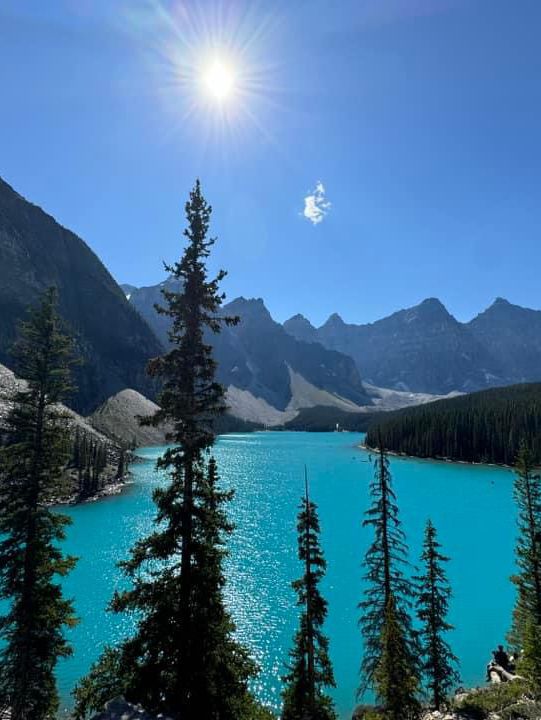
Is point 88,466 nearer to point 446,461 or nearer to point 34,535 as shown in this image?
point 34,535

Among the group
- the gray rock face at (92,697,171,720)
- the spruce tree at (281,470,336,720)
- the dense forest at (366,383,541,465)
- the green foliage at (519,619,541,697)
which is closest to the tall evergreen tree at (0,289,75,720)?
the gray rock face at (92,697,171,720)

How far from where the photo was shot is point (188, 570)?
1424 centimetres

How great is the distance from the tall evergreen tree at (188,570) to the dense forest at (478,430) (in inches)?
5323

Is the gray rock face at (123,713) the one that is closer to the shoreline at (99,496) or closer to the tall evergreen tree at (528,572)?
the tall evergreen tree at (528,572)

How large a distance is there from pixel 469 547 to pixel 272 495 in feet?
134

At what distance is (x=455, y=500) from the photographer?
292 ft

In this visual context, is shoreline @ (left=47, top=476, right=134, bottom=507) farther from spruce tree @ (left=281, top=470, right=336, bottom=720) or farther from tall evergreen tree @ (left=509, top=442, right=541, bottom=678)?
tall evergreen tree @ (left=509, top=442, right=541, bottom=678)

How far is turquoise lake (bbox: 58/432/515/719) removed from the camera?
32.4m

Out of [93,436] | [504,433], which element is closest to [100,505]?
[93,436]

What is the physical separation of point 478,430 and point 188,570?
16489 centimetres

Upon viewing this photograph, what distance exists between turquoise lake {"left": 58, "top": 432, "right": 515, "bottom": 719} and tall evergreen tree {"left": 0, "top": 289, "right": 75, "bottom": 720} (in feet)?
37.6

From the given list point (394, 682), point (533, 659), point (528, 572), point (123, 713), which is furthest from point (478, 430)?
point (123, 713)

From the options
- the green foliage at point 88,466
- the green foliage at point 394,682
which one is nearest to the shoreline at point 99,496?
the green foliage at point 88,466

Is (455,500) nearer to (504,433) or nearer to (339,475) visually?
(339,475)
